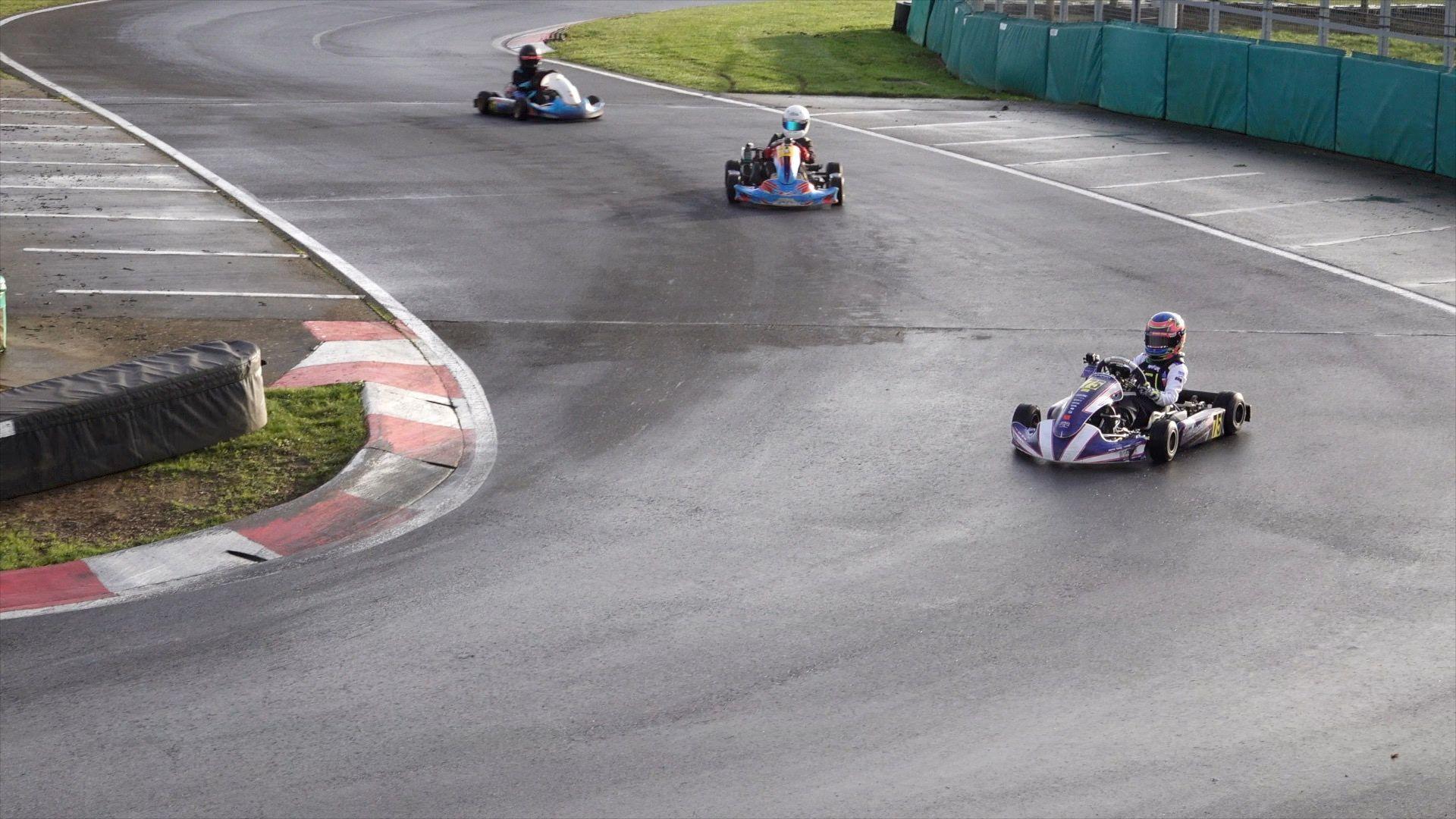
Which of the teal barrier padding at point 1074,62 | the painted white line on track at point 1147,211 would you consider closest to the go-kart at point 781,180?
the painted white line on track at point 1147,211

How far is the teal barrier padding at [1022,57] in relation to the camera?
30.5 m

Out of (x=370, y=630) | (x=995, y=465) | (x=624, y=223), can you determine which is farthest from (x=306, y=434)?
(x=624, y=223)

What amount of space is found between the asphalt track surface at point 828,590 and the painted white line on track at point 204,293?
0.91 m

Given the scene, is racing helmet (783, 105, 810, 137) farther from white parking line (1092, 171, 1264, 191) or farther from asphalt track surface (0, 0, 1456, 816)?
white parking line (1092, 171, 1264, 191)

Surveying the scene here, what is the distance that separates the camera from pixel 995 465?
34.8 ft

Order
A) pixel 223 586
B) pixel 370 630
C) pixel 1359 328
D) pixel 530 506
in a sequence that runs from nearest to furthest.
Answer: pixel 370 630, pixel 223 586, pixel 530 506, pixel 1359 328

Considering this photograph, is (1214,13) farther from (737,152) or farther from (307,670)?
(307,670)

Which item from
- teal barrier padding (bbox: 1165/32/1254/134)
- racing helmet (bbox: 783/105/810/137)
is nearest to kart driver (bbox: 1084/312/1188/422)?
racing helmet (bbox: 783/105/810/137)

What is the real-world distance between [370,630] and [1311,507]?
19.0 ft

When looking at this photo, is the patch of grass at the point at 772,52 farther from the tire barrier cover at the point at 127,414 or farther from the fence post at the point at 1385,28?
the tire barrier cover at the point at 127,414

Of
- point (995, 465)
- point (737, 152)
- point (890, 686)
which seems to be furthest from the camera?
point (737, 152)

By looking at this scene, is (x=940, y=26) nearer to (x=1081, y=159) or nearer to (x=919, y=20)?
(x=919, y=20)

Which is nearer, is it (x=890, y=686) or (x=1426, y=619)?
(x=890, y=686)

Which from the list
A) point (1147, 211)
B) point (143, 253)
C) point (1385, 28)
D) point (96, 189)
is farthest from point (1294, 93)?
point (96, 189)
